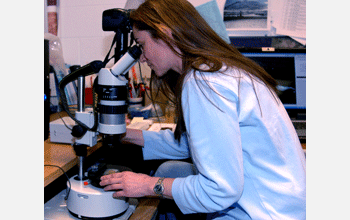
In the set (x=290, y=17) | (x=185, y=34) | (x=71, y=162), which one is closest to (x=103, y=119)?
(x=71, y=162)

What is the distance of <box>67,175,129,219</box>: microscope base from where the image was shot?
75cm

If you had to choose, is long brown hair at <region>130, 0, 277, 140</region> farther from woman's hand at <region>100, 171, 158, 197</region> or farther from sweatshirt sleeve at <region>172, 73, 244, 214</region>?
woman's hand at <region>100, 171, 158, 197</region>

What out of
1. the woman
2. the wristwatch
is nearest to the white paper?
the woman

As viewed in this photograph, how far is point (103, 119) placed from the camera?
2.54ft

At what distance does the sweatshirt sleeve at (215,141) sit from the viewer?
0.60m

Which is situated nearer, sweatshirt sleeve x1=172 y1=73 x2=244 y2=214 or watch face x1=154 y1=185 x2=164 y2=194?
sweatshirt sleeve x1=172 y1=73 x2=244 y2=214

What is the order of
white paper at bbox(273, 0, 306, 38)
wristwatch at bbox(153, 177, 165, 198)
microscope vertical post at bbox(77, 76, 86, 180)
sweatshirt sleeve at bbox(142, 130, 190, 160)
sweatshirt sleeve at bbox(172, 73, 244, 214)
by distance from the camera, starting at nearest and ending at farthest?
sweatshirt sleeve at bbox(172, 73, 244, 214) → wristwatch at bbox(153, 177, 165, 198) → microscope vertical post at bbox(77, 76, 86, 180) → sweatshirt sleeve at bbox(142, 130, 190, 160) → white paper at bbox(273, 0, 306, 38)

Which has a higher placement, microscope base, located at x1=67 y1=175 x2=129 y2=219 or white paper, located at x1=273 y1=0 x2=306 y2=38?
white paper, located at x1=273 y1=0 x2=306 y2=38

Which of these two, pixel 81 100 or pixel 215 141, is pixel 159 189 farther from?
pixel 81 100

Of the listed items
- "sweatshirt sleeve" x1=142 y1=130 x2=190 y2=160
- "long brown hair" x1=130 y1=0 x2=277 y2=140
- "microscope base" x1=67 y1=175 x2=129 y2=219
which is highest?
"long brown hair" x1=130 y1=0 x2=277 y2=140

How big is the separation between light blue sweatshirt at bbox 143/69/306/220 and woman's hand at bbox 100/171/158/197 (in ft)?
0.27

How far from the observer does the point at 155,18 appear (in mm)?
748
